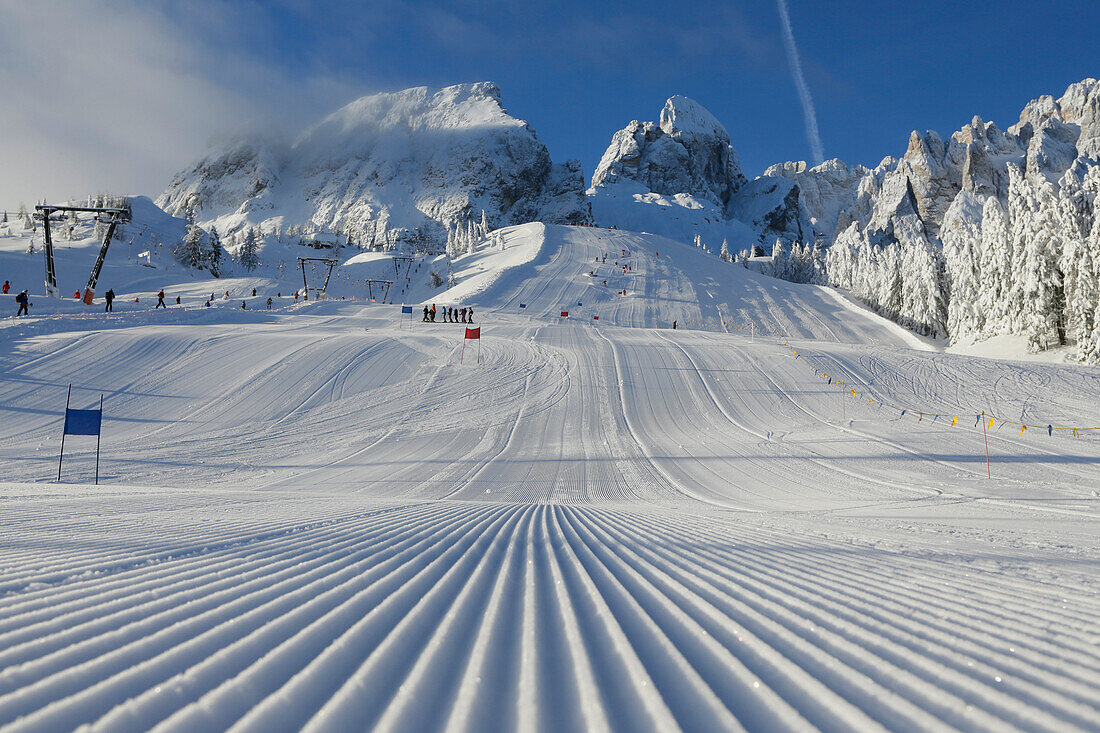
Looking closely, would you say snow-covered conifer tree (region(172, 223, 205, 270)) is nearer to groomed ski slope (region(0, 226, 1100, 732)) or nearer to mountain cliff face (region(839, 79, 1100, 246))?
groomed ski slope (region(0, 226, 1100, 732))

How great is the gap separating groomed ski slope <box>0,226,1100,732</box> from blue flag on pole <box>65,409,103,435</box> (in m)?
1.49

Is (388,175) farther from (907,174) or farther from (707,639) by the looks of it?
(707,639)

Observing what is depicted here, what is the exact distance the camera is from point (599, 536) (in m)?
5.74

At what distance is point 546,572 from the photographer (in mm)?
3918

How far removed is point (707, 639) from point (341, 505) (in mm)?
7322

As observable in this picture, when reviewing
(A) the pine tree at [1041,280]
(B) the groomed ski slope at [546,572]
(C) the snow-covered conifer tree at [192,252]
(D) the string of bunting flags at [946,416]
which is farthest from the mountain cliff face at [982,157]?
(B) the groomed ski slope at [546,572]

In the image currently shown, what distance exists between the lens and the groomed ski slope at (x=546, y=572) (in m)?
1.88

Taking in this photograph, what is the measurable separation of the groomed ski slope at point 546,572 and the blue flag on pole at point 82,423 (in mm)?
1487

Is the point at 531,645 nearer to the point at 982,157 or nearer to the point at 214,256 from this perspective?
the point at 214,256

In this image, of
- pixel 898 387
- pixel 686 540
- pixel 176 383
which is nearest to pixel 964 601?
pixel 686 540

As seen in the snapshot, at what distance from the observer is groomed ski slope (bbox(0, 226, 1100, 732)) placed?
6.18 feet

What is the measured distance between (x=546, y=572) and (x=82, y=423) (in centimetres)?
1420

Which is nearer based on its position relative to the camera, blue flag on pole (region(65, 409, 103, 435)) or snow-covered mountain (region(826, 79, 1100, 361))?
blue flag on pole (region(65, 409, 103, 435))

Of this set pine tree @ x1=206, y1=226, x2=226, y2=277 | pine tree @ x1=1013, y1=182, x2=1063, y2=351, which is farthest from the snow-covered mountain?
pine tree @ x1=206, y1=226, x2=226, y2=277
